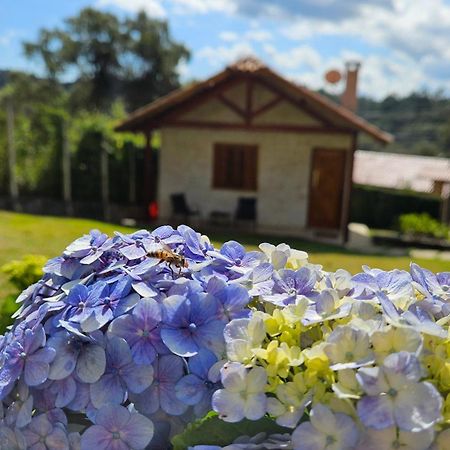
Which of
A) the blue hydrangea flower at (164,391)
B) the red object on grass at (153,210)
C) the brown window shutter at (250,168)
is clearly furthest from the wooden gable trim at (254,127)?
the blue hydrangea flower at (164,391)

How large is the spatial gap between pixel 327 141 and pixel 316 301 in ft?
52.2

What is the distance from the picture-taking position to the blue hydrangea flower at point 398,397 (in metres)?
1.08

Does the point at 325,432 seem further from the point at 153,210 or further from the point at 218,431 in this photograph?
the point at 153,210

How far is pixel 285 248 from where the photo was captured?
1.72 meters

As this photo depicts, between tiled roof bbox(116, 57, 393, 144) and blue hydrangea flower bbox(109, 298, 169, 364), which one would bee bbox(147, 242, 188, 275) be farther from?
tiled roof bbox(116, 57, 393, 144)

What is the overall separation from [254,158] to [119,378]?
16.1 metres

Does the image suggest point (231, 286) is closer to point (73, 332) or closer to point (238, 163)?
point (73, 332)

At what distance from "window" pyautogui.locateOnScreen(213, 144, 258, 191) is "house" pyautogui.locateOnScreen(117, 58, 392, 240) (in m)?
0.03

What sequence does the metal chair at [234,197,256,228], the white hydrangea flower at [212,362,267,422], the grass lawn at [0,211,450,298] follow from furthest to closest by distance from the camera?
the metal chair at [234,197,256,228], the grass lawn at [0,211,450,298], the white hydrangea flower at [212,362,267,422]

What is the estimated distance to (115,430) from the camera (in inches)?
51.4

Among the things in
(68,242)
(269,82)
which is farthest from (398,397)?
(269,82)

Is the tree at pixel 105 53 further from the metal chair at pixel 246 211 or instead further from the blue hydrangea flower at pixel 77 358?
the blue hydrangea flower at pixel 77 358

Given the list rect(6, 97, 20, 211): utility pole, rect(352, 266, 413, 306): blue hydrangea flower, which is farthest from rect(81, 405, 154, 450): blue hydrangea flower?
rect(6, 97, 20, 211): utility pole

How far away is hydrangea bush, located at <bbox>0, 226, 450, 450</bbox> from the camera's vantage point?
1.13m
